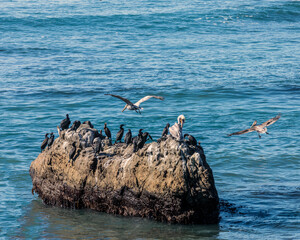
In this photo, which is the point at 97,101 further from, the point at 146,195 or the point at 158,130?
the point at 146,195

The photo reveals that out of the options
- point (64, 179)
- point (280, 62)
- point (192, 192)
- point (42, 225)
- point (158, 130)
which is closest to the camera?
point (192, 192)

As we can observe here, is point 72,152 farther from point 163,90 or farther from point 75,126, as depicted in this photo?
point 163,90

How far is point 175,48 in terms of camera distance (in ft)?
159

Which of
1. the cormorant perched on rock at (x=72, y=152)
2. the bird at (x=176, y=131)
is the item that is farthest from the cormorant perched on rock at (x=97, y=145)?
the bird at (x=176, y=131)

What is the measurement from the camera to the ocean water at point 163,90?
54.4 ft

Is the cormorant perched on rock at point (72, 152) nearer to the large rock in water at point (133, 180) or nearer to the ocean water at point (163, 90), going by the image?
the large rock in water at point (133, 180)

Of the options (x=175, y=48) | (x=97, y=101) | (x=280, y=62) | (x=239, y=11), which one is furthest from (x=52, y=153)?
(x=239, y=11)

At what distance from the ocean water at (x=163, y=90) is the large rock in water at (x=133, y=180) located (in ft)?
1.14

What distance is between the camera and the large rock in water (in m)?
15.3

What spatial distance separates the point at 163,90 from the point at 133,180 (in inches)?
770

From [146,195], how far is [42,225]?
10.9 feet

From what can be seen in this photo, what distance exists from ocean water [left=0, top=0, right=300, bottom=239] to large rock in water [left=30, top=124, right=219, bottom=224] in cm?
35

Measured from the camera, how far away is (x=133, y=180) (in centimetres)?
1587

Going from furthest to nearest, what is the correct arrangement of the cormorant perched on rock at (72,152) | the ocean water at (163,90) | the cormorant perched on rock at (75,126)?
the cormorant perched on rock at (75,126), the cormorant perched on rock at (72,152), the ocean water at (163,90)
